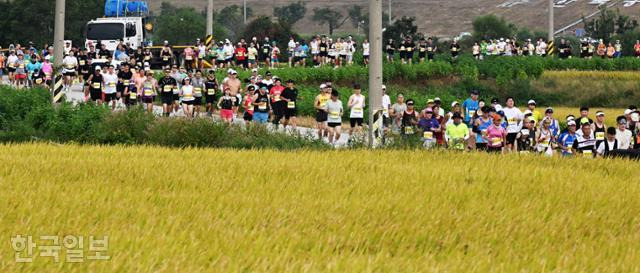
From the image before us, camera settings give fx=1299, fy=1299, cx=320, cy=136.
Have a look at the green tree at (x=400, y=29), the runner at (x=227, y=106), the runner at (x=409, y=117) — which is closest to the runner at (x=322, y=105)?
the runner at (x=227, y=106)

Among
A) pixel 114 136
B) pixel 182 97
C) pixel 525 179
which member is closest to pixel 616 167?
pixel 525 179

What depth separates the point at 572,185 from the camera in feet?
59.8

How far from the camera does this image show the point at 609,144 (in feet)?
83.5

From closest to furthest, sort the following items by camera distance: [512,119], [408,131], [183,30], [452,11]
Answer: [408,131], [512,119], [183,30], [452,11]

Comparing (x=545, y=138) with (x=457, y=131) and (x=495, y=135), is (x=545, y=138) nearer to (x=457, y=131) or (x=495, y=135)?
(x=495, y=135)

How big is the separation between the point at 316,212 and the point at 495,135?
12.3 m

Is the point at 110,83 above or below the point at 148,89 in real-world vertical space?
above

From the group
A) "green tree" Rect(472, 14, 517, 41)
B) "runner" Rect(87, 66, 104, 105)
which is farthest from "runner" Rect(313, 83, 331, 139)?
"green tree" Rect(472, 14, 517, 41)

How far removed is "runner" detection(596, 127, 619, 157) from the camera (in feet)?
82.5

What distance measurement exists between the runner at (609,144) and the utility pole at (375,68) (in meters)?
4.30

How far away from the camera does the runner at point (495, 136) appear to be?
2597 cm

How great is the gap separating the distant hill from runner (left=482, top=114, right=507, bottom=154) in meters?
107

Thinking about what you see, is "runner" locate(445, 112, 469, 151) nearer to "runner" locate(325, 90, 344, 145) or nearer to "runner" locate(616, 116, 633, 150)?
"runner" locate(616, 116, 633, 150)

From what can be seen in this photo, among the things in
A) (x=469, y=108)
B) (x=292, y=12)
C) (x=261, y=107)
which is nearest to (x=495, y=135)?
(x=469, y=108)
